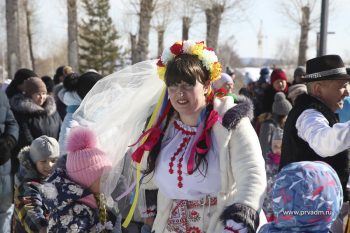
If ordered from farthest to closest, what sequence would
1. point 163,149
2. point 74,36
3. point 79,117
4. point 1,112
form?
point 74,36, point 1,112, point 79,117, point 163,149

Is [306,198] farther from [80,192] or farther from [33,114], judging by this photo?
[33,114]

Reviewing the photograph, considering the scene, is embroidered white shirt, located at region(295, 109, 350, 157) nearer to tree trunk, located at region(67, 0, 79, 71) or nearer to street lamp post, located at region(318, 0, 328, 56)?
street lamp post, located at region(318, 0, 328, 56)

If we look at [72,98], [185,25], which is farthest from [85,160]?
[185,25]

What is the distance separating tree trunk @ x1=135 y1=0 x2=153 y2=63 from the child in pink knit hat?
15.2 metres

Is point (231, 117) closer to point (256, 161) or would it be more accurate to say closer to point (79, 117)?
point (256, 161)

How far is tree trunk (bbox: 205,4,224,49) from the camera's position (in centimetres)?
1984

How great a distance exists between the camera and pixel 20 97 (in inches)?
255

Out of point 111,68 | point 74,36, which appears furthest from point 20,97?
point 111,68

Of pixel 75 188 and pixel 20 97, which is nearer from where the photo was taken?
pixel 75 188

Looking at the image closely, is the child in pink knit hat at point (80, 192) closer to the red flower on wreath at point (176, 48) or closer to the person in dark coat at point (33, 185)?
the person in dark coat at point (33, 185)

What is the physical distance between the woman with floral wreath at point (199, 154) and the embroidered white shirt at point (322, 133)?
1.34 ft

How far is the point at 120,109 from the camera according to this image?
358 centimetres

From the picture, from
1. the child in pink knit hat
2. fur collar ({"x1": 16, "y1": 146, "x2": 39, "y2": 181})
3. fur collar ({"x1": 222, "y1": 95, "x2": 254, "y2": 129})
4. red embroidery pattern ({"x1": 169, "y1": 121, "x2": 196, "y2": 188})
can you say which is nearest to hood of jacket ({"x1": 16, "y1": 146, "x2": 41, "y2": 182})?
fur collar ({"x1": 16, "y1": 146, "x2": 39, "y2": 181})

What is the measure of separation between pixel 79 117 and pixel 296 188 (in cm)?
201
